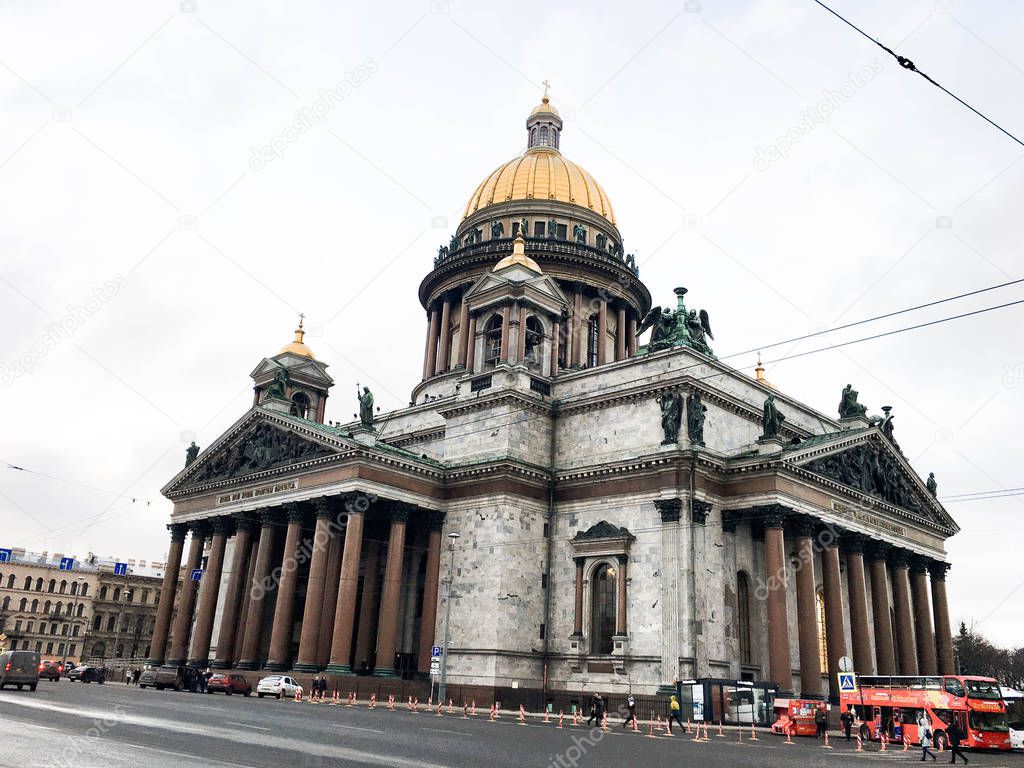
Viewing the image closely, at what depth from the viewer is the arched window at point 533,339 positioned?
2013 inches

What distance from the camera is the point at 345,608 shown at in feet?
138

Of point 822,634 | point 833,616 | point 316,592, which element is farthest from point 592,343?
point 316,592

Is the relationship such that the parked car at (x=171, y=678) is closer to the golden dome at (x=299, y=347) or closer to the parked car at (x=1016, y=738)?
the golden dome at (x=299, y=347)

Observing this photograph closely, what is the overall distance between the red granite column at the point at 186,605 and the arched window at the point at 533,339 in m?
23.2

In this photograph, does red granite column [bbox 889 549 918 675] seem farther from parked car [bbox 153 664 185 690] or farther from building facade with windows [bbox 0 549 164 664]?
building facade with windows [bbox 0 549 164 664]

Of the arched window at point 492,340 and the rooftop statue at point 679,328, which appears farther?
the arched window at point 492,340

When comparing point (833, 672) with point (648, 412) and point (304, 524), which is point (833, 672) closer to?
point (648, 412)

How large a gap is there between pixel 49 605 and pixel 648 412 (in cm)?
8893

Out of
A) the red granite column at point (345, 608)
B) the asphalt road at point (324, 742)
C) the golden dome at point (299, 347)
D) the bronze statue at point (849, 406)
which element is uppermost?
the golden dome at point (299, 347)

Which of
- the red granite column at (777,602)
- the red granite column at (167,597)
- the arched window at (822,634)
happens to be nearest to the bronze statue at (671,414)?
the red granite column at (777,602)

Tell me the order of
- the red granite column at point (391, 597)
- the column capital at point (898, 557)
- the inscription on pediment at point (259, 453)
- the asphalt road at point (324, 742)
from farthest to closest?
the column capital at point (898, 557)
the inscription on pediment at point (259, 453)
the red granite column at point (391, 597)
the asphalt road at point (324, 742)

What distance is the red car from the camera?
4309 cm

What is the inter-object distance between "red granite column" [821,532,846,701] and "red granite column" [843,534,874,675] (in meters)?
1.67

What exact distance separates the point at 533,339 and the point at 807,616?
21.2 m
